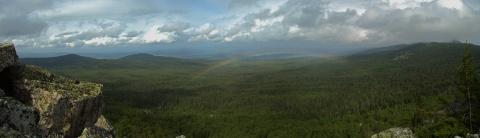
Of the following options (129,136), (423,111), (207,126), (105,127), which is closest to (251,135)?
(207,126)

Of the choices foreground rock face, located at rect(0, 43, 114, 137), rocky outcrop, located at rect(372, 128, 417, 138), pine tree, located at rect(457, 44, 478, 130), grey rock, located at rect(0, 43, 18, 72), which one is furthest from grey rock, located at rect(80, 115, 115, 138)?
rocky outcrop, located at rect(372, 128, 417, 138)

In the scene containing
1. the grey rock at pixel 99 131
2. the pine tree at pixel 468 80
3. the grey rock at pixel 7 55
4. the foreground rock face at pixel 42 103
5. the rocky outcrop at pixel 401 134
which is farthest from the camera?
the rocky outcrop at pixel 401 134

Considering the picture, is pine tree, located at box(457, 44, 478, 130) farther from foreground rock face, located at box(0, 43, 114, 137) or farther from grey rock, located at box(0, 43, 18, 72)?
grey rock, located at box(0, 43, 18, 72)

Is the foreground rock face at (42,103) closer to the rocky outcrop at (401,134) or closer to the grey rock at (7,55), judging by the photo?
the grey rock at (7,55)

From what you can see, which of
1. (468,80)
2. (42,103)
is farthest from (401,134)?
(42,103)

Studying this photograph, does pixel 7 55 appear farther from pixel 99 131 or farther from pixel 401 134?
pixel 401 134

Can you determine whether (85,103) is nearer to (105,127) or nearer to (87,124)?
(87,124)

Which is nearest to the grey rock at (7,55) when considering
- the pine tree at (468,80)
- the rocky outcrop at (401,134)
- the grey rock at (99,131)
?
the grey rock at (99,131)
